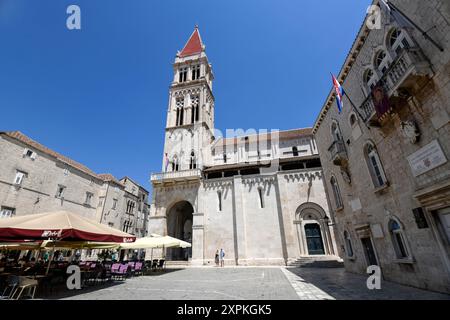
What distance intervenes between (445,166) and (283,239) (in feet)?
55.5

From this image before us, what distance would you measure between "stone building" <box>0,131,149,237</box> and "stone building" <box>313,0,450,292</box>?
2823cm

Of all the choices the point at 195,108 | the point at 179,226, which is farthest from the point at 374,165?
the point at 195,108

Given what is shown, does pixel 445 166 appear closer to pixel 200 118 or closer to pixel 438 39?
pixel 438 39

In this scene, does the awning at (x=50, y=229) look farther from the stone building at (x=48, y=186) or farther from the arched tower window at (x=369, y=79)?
the stone building at (x=48, y=186)

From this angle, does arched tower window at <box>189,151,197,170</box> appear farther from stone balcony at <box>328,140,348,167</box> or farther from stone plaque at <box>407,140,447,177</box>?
stone plaque at <box>407,140,447,177</box>

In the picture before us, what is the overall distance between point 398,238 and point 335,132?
21.9ft

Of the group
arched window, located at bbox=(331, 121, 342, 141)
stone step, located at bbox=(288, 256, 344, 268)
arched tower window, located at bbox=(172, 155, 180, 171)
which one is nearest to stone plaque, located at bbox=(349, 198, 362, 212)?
arched window, located at bbox=(331, 121, 342, 141)

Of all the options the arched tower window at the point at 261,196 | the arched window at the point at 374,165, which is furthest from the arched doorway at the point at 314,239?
the arched window at the point at 374,165

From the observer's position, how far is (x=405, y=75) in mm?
6434

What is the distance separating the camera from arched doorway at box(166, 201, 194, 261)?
971 inches

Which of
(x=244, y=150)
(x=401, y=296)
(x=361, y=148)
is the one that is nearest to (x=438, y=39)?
(x=361, y=148)

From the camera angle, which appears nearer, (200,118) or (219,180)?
(219,180)

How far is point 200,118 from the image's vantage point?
29.9 meters
